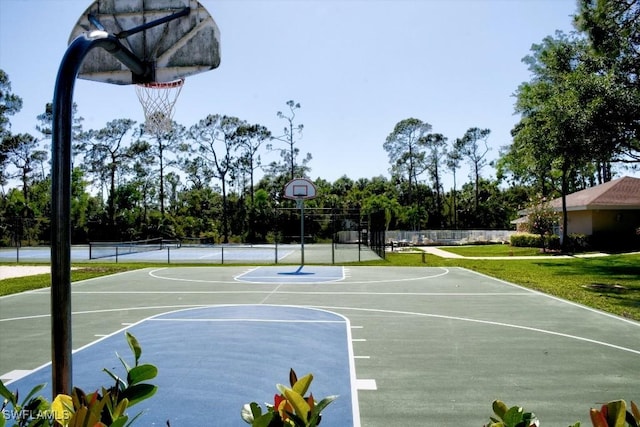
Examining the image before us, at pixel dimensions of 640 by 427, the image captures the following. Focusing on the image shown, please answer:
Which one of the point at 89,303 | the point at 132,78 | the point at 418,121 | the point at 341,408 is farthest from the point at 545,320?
the point at 418,121

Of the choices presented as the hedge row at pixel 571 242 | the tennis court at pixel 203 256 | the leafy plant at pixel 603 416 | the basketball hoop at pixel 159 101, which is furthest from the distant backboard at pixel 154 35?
the hedge row at pixel 571 242

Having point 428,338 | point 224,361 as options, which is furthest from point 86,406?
point 428,338

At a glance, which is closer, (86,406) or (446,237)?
(86,406)

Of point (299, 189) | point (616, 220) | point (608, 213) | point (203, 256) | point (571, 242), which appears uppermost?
point (299, 189)

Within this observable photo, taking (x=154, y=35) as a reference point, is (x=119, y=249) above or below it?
below

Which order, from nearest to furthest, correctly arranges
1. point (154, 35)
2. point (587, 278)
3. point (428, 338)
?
point (154, 35) → point (428, 338) → point (587, 278)

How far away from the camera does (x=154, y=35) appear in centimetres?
340

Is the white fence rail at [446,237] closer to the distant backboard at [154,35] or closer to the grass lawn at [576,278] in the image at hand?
the grass lawn at [576,278]

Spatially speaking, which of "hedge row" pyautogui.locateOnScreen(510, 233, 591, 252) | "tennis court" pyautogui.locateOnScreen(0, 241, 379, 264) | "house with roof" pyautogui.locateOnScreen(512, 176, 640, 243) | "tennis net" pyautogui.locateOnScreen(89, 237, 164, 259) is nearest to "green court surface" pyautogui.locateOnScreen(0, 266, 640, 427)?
"tennis court" pyautogui.locateOnScreen(0, 241, 379, 264)

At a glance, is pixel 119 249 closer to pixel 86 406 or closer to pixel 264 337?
pixel 264 337

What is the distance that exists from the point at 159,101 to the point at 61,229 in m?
2.71

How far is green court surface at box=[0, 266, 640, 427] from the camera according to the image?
4.61 meters

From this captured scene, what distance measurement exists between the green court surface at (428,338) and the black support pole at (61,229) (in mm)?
2220

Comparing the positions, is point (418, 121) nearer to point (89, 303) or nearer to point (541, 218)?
point (541, 218)
